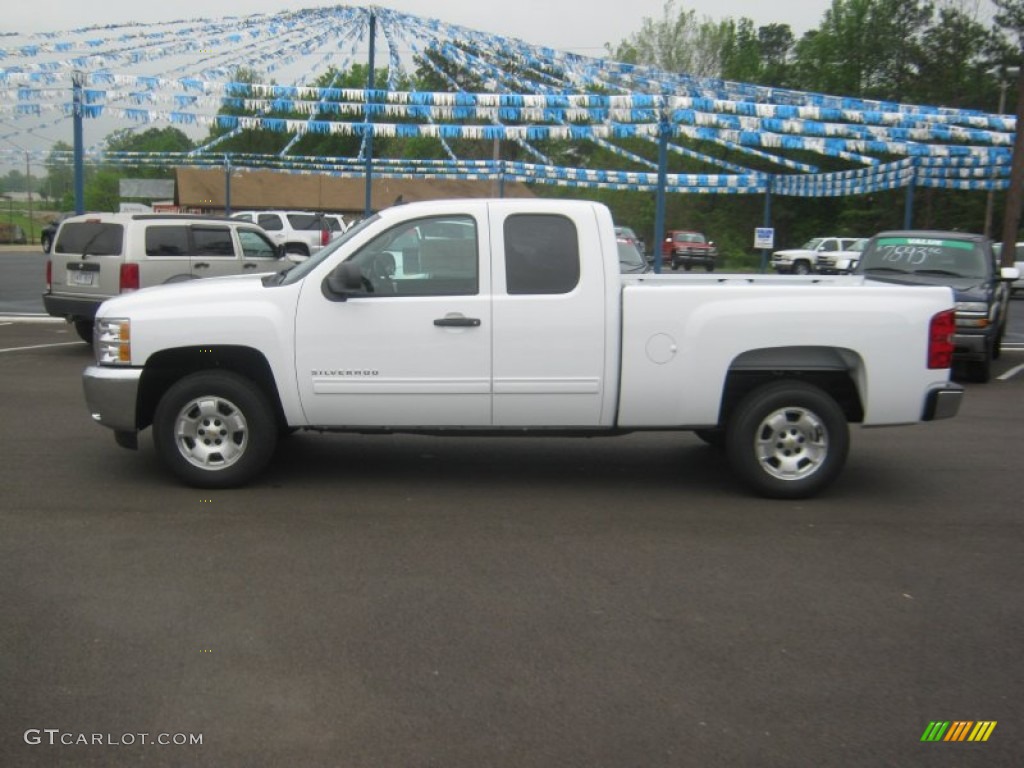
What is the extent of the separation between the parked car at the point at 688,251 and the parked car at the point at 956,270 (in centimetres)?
2930

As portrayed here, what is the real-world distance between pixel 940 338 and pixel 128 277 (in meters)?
10.5

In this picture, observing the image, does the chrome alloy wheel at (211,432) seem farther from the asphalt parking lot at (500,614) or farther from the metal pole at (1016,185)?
the metal pole at (1016,185)

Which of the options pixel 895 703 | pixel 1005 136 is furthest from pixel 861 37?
pixel 895 703

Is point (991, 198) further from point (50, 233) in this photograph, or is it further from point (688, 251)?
point (50, 233)

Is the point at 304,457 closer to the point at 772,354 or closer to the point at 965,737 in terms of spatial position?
the point at 772,354

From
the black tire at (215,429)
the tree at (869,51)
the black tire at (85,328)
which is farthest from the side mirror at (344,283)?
the tree at (869,51)

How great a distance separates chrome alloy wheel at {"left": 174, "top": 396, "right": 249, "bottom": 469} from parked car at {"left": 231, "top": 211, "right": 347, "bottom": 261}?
70.5 feet

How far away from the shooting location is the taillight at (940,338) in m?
6.98

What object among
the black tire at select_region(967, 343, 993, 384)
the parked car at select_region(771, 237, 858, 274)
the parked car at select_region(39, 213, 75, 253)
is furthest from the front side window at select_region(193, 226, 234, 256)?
the parked car at select_region(771, 237, 858, 274)

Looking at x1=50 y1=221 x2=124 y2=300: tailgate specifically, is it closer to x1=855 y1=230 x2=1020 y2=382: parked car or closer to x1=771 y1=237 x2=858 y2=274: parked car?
x1=855 y1=230 x2=1020 y2=382: parked car

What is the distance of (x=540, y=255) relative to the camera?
6.99 metres

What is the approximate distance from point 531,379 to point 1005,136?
17.9 m

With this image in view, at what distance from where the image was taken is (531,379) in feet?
22.7

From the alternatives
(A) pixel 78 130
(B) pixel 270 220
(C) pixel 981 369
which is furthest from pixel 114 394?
(B) pixel 270 220
